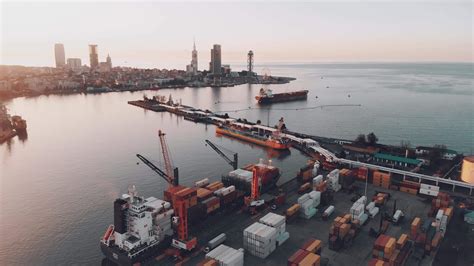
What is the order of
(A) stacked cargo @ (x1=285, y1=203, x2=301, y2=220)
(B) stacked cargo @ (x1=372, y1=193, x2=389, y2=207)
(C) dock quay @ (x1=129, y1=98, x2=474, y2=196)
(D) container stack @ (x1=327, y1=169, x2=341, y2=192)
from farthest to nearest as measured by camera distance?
(C) dock quay @ (x1=129, y1=98, x2=474, y2=196) < (D) container stack @ (x1=327, y1=169, x2=341, y2=192) < (B) stacked cargo @ (x1=372, y1=193, x2=389, y2=207) < (A) stacked cargo @ (x1=285, y1=203, x2=301, y2=220)

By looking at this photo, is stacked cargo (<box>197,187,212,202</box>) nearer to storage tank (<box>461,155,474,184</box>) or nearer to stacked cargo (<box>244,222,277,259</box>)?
stacked cargo (<box>244,222,277,259</box>)

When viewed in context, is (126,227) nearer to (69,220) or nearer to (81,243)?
(81,243)

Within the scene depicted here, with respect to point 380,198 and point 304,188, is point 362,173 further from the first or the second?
point 304,188

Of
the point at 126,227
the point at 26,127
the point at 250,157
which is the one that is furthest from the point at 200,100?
the point at 126,227

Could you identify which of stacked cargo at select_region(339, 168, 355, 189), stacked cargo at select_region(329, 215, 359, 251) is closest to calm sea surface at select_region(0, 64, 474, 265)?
stacked cargo at select_region(339, 168, 355, 189)

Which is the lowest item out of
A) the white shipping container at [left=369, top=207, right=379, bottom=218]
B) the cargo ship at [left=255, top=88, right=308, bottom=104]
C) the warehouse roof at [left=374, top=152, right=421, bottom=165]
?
the white shipping container at [left=369, top=207, right=379, bottom=218]

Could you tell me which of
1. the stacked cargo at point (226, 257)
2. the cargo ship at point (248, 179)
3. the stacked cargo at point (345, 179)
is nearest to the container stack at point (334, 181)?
the stacked cargo at point (345, 179)

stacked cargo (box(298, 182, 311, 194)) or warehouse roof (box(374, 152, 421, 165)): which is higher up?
warehouse roof (box(374, 152, 421, 165))

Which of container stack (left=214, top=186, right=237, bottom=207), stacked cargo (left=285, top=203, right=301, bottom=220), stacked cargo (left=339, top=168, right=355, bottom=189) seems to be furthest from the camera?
stacked cargo (left=339, top=168, right=355, bottom=189)
